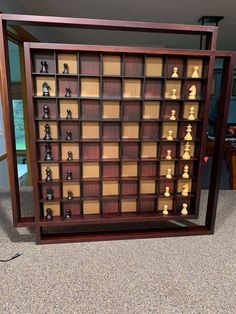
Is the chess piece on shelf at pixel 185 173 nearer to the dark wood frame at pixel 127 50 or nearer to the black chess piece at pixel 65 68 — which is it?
the dark wood frame at pixel 127 50

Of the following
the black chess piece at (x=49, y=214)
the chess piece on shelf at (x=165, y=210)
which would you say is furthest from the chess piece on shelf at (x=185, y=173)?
the black chess piece at (x=49, y=214)

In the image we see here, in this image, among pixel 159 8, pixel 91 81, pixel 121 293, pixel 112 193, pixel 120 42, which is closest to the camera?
pixel 121 293

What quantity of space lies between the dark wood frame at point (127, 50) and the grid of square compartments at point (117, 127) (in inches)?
3.4

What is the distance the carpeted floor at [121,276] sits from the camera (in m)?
0.97

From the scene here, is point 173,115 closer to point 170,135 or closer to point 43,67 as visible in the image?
point 170,135

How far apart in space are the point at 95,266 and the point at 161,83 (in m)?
1.12

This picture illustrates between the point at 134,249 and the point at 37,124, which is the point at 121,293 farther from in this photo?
the point at 37,124

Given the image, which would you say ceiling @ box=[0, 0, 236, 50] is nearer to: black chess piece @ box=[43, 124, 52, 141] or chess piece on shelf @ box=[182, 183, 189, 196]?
black chess piece @ box=[43, 124, 52, 141]

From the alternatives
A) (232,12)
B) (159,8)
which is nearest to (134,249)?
(159,8)

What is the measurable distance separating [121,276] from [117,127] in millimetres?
833

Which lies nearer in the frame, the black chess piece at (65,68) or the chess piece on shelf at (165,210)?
the black chess piece at (65,68)

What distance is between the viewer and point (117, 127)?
4.58 feet

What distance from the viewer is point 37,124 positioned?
4.30 feet

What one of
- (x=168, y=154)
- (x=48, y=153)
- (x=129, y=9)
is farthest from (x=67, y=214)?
(x=129, y=9)
